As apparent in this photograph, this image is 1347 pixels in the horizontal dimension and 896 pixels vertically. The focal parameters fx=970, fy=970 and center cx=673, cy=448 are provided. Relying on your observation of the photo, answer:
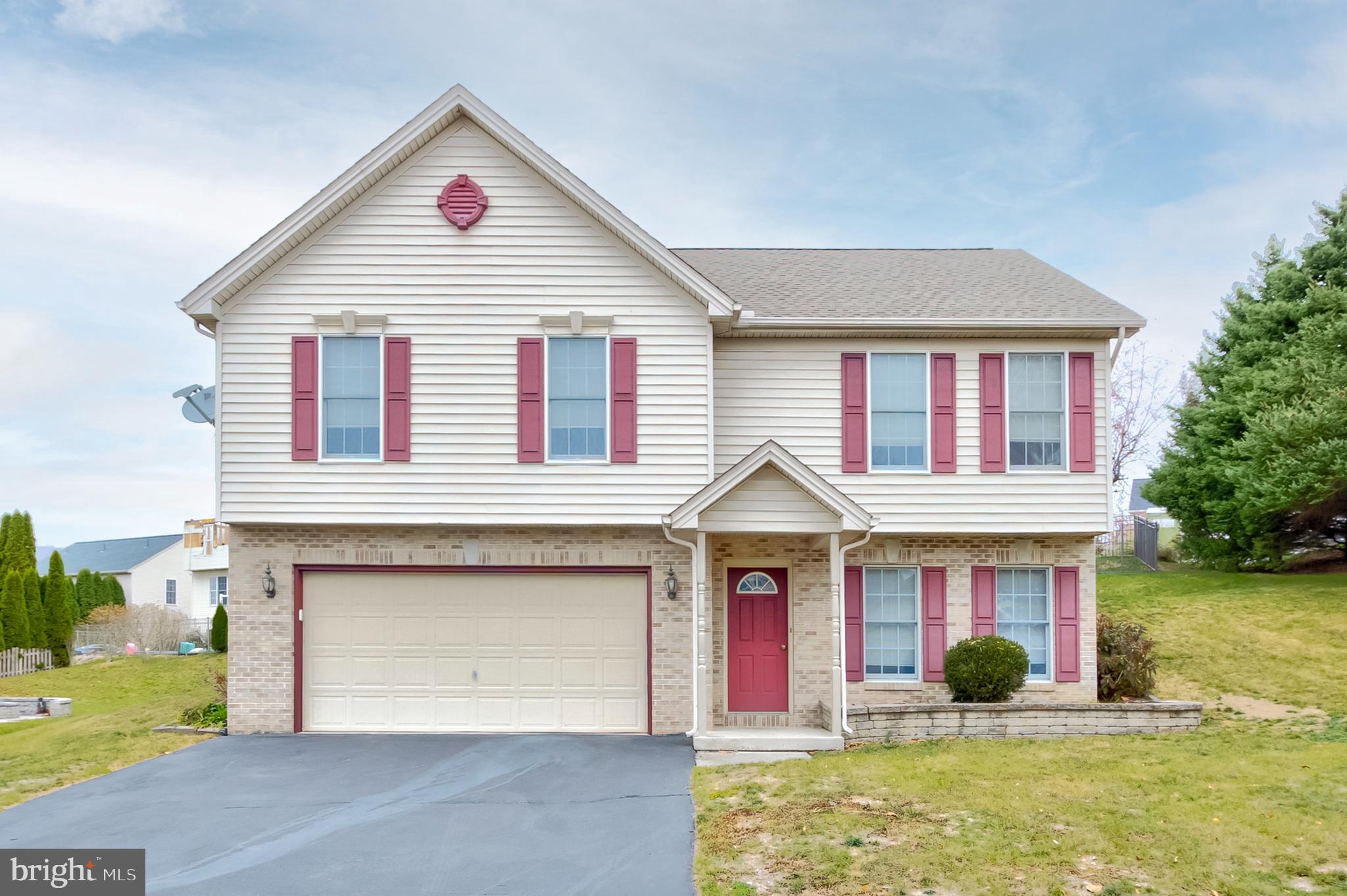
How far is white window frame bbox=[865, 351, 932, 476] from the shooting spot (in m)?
14.5

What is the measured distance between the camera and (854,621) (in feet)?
47.9

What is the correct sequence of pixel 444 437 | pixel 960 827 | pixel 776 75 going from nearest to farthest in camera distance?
pixel 960 827, pixel 444 437, pixel 776 75

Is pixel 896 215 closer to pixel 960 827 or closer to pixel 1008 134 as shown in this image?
pixel 1008 134

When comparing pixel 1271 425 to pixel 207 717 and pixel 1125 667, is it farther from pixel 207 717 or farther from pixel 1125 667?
pixel 207 717

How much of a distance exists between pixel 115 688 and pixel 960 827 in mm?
23928

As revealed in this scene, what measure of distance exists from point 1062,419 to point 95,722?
16.4m

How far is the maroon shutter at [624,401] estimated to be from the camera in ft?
44.2

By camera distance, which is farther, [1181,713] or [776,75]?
[776,75]

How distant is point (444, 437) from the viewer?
13508mm

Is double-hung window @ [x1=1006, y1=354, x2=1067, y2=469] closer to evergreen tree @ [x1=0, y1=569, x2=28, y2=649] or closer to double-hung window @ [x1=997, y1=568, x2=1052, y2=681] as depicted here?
double-hung window @ [x1=997, y1=568, x2=1052, y2=681]

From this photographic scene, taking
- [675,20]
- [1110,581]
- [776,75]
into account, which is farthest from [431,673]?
[1110,581]

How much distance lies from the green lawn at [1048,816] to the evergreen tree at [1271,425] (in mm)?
10019

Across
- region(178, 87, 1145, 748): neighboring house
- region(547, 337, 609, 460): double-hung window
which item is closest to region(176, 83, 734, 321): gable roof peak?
region(178, 87, 1145, 748): neighboring house

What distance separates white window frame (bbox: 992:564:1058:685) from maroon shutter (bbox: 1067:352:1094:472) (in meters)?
1.68
